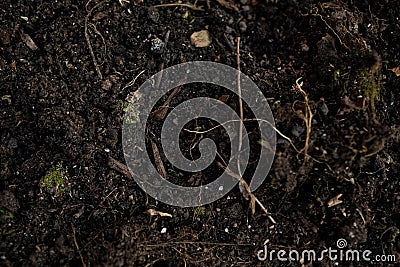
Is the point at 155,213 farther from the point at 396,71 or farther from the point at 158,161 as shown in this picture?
the point at 396,71

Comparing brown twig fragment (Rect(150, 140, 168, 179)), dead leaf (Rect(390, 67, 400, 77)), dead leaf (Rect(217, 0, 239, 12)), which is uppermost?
dead leaf (Rect(217, 0, 239, 12))

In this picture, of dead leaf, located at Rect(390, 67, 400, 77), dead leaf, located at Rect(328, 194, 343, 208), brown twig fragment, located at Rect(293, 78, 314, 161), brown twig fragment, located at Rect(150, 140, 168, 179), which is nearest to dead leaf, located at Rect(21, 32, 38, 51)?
brown twig fragment, located at Rect(150, 140, 168, 179)

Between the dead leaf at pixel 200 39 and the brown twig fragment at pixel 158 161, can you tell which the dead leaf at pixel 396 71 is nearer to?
the dead leaf at pixel 200 39

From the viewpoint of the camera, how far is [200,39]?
1.59 metres

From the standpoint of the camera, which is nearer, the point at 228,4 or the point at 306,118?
the point at 306,118

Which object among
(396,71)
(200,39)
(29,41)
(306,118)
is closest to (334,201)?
(306,118)

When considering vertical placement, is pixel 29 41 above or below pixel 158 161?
above

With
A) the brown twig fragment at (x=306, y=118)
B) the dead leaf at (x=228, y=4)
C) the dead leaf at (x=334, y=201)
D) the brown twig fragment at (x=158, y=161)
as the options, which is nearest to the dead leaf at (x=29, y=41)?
the brown twig fragment at (x=158, y=161)

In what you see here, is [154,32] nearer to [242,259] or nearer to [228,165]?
[228,165]

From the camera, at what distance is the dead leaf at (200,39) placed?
158 cm

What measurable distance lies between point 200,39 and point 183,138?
1.06 feet

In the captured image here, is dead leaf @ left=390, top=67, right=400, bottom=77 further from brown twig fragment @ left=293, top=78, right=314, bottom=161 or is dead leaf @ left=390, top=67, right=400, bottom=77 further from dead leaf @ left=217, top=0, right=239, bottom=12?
dead leaf @ left=217, top=0, right=239, bottom=12

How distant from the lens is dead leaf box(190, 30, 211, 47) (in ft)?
5.20

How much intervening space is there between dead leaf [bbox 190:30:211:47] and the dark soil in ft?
0.05
